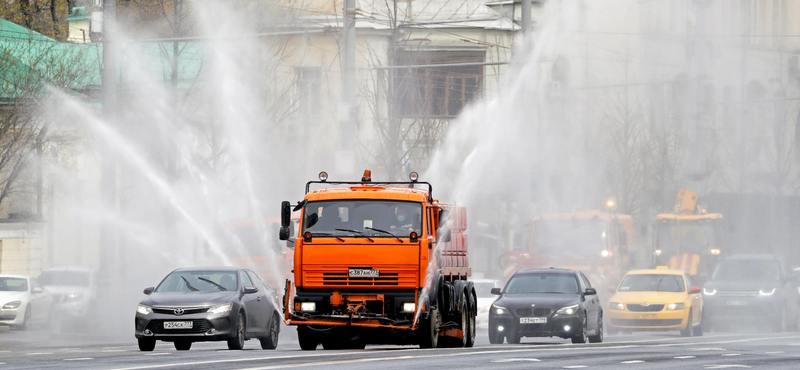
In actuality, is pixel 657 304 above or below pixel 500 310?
below

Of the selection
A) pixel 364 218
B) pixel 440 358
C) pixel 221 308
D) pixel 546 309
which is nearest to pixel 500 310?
pixel 546 309

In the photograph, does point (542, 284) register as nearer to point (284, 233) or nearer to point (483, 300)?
point (284, 233)

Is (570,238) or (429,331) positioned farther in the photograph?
(570,238)

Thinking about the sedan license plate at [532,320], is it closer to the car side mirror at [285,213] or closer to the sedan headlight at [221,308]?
the sedan headlight at [221,308]

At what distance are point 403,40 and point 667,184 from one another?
16.0m

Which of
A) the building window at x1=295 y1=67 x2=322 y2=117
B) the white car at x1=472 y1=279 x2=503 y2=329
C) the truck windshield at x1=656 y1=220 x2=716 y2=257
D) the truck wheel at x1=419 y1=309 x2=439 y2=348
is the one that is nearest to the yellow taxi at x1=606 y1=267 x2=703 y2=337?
the white car at x1=472 y1=279 x2=503 y2=329

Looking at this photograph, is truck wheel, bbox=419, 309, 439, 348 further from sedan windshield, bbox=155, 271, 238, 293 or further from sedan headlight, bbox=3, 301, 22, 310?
sedan headlight, bbox=3, 301, 22, 310

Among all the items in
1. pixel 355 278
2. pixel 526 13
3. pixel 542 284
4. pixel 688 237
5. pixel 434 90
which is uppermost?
pixel 526 13

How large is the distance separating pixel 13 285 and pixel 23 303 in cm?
68

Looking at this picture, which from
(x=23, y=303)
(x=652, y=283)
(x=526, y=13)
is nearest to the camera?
(x=652, y=283)

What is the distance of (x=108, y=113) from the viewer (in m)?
30.1

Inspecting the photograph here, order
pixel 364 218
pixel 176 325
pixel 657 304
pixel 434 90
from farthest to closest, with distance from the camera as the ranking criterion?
pixel 434 90
pixel 657 304
pixel 176 325
pixel 364 218

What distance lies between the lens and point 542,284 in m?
27.8

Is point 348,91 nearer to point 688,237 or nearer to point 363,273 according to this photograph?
point 363,273
